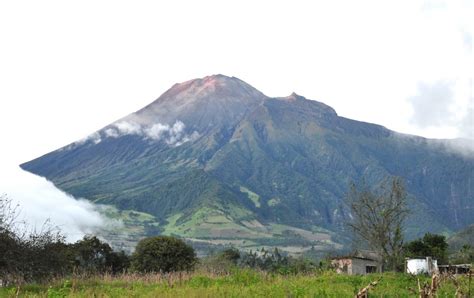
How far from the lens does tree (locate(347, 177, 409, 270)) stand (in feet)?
157

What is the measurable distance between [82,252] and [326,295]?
4995 cm

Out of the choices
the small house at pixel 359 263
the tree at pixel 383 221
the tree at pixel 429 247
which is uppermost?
the tree at pixel 383 221

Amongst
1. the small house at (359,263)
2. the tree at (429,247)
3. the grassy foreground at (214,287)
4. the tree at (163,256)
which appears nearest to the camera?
the grassy foreground at (214,287)

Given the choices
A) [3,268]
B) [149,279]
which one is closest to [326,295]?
[149,279]

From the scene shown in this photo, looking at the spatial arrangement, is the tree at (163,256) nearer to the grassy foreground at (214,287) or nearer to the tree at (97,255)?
the tree at (97,255)

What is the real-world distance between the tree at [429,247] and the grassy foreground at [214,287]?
4351 cm

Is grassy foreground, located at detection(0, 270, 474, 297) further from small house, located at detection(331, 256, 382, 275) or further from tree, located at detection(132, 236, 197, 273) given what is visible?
small house, located at detection(331, 256, 382, 275)

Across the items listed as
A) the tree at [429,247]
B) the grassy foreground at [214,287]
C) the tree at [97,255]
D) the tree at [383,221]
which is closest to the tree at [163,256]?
the tree at [97,255]

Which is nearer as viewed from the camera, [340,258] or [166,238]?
[166,238]

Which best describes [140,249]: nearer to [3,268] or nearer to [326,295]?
[3,268]

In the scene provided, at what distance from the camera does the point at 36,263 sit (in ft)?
85.8

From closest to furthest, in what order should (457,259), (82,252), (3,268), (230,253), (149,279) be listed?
(149,279) < (3,268) < (82,252) < (457,259) < (230,253)

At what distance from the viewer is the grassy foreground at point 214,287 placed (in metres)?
13.7

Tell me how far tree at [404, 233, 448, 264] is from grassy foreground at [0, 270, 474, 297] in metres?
43.5
